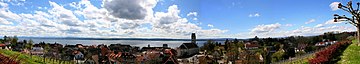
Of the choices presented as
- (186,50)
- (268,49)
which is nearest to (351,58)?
(186,50)

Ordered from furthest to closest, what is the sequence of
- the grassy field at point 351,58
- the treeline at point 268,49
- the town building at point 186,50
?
1. the town building at point 186,50
2. the treeline at point 268,49
3. the grassy field at point 351,58

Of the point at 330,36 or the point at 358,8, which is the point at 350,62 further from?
the point at 330,36

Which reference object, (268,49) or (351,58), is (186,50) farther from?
(351,58)

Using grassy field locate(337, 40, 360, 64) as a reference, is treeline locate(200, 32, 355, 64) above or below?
below

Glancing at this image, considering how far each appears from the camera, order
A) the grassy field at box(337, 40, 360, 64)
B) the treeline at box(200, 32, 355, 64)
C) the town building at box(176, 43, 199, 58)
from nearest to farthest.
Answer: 1. the grassy field at box(337, 40, 360, 64)
2. the treeline at box(200, 32, 355, 64)
3. the town building at box(176, 43, 199, 58)

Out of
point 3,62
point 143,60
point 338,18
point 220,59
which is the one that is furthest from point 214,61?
point 3,62

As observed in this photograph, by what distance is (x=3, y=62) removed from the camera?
10977mm

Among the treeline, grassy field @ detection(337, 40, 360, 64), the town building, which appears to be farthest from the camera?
the town building

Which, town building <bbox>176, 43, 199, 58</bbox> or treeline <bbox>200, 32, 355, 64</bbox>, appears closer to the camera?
treeline <bbox>200, 32, 355, 64</bbox>

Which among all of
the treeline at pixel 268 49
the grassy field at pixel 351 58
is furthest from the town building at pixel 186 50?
the grassy field at pixel 351 58

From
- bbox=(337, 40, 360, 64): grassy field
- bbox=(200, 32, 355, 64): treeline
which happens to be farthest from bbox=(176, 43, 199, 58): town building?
bbox=(337, 40, 360, 64): grassy field

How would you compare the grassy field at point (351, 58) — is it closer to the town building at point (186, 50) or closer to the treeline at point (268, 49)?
the treeline at point (268, 49)

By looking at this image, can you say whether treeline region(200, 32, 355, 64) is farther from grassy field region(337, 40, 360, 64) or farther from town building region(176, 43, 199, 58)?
grassy field region(337, 40, 360, 64)

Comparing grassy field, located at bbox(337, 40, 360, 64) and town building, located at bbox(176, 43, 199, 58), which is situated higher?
grassy field, located at bbox(337, 40, 360, 64)
